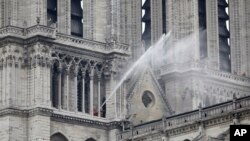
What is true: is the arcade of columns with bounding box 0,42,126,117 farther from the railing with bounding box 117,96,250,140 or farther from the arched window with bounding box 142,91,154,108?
the arched window with bounding box 142,91,154,108

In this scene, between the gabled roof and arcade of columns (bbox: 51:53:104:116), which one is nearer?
arcade of columns (bbox: 51:53:104:116)

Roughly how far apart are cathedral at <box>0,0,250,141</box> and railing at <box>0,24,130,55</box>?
0.07 metres

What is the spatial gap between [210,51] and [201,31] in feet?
6.28

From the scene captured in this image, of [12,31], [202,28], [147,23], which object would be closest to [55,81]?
[12,31]

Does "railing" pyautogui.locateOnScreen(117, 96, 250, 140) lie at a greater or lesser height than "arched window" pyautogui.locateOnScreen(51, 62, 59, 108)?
lesser

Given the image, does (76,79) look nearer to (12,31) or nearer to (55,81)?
(55,81)

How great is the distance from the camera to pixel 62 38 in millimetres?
46719

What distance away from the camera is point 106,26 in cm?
5038

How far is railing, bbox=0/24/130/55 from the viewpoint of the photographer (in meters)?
44.4

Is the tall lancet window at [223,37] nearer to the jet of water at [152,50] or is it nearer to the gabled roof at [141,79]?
the jet of water at [152,50]

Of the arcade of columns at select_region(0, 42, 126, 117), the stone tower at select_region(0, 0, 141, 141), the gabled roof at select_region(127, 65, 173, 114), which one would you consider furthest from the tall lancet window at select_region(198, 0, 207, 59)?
the arcade of columns at select_region(0, 42, 126, 117)

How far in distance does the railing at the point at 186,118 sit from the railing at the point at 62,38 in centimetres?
572

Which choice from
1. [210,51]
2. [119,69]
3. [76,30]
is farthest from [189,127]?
[210,51]

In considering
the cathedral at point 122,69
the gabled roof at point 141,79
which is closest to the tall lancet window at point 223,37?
the cathedral at point 122,69
